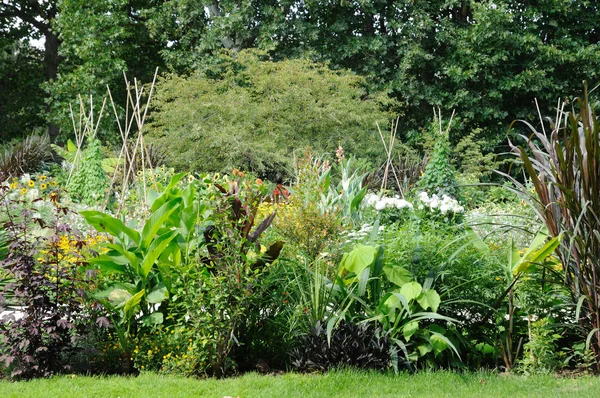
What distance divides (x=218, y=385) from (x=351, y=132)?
1136cm

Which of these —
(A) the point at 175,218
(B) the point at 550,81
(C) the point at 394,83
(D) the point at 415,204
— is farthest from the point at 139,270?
(B) the point at 550,81

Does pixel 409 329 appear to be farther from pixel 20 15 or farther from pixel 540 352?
pixel 20 15

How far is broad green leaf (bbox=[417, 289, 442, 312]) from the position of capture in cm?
402

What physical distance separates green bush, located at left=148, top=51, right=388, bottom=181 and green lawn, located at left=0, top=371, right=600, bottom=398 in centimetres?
905

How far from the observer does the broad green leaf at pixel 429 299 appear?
4016 mm

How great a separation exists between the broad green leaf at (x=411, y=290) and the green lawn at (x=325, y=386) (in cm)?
46

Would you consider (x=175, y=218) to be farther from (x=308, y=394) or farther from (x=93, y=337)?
(x=308, y=394)

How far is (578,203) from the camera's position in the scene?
3.89m

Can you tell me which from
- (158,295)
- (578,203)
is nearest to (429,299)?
(578,203)

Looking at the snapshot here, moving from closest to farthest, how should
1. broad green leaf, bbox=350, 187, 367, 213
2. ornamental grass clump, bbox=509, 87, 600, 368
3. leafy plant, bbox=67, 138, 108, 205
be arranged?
ornamental grass clump, bbox=509, 87, 600, 368
broad green leaf, bbox=350, 187, 367, 213
leafy plant, bbox=67, 138, 108, 205

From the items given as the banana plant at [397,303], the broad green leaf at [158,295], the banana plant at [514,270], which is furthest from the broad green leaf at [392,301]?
the broad green leaf at [158,295]

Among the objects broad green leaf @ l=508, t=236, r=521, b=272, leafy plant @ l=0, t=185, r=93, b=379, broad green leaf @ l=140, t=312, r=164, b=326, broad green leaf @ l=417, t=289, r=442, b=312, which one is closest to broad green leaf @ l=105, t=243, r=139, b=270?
leafy plant @ l=0, t=185, r=93, b=379

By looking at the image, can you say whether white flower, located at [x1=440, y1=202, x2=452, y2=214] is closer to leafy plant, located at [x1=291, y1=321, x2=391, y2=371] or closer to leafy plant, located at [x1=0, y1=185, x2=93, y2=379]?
leafy plant, located at [x1=291, y1=321, x2=391, y2=371]

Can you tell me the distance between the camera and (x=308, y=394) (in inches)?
144
